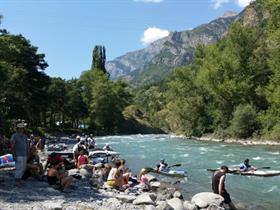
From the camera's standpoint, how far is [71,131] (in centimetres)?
8500

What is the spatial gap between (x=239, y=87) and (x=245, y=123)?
6122 mm

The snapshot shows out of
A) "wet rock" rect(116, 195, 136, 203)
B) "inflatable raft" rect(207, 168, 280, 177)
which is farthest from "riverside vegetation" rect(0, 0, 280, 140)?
"wet rock" rect(116, 195, 136, 203)

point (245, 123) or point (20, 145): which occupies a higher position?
point (245, 123)

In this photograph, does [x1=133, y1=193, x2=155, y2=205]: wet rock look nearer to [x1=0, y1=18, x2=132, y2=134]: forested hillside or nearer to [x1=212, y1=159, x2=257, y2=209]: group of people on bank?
[x1=212, y1=159, x2=257, y2=209]: group of people on bank

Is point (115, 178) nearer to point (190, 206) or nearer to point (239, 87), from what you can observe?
point (190, 206)

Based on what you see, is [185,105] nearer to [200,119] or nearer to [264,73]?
[200,119]

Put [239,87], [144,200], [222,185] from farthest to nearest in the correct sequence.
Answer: [239,87] → [222,185] → [144,200]

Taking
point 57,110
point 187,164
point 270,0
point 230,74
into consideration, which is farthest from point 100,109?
point 187,164

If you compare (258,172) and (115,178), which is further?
(258,172)

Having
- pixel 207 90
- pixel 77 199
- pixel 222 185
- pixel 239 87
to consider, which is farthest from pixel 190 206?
pixel 207 90

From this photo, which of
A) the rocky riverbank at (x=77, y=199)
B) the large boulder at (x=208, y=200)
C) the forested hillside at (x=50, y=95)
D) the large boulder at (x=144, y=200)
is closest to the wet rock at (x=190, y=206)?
the rocky riverbank at (x=77, y=199)

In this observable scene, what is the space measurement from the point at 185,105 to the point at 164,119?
38111 mm

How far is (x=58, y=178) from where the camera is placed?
16.8m

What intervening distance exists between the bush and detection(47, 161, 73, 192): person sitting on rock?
50011mm
